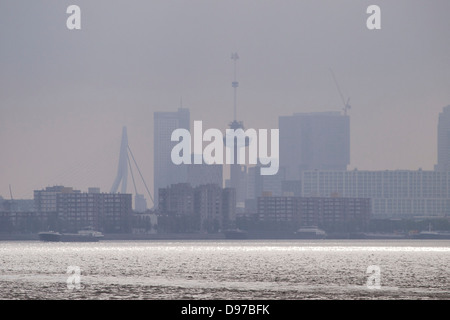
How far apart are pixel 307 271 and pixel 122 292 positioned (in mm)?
60190

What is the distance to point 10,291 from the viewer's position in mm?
125188

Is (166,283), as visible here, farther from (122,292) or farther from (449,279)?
(449,279)
